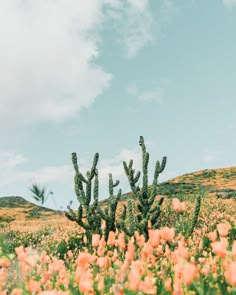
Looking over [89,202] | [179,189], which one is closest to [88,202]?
[89,202]

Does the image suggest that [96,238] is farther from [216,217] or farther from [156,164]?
[216,217]

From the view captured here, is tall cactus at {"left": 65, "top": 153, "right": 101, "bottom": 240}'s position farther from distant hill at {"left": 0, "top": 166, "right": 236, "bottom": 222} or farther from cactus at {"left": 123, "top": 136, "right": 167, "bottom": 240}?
distant hill at {"left": 0, "top": 166, "right": 236, "bottom": 222}

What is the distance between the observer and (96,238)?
3285mm

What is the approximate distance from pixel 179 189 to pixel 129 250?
28.6 m

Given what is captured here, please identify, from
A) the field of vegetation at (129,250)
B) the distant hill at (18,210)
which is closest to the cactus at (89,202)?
the field of vegetation at (129,250)

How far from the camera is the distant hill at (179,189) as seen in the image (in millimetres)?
28328

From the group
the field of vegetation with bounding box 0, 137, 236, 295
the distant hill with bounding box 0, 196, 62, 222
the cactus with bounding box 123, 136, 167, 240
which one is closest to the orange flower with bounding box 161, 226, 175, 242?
the field of vegetation with bounding box 0, 137, 236, 295

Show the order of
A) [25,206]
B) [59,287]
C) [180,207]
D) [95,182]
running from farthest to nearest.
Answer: [25,206], [95,182], [59,287], [180,207]

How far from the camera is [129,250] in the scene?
9.84ft

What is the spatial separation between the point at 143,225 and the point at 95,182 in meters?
1.95

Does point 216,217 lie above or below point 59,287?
above

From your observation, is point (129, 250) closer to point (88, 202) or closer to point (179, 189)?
point (88, 202)

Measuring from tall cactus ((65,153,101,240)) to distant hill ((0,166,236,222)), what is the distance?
16.6 metres

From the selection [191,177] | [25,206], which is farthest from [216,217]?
[191,177]
